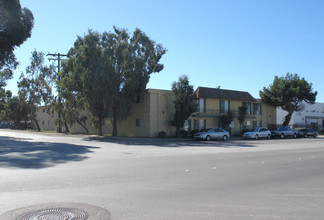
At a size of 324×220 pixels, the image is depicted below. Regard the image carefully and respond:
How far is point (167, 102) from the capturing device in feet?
125

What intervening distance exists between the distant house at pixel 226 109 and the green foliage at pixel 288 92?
6.35 ft

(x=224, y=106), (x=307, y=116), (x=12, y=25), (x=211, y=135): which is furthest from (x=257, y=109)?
(x=12, y=25)

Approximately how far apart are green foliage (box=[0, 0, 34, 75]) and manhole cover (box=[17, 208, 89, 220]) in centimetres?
2621

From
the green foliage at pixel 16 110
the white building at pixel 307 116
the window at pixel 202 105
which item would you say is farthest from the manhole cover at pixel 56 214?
the white building at pixel 307 116

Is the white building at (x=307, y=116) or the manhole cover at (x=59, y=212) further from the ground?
the white building at (x=307, y=116)

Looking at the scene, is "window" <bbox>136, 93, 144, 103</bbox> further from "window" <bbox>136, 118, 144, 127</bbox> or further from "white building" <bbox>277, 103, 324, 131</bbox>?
"white building" <bbox>277, 103, 324, 131</bbox>

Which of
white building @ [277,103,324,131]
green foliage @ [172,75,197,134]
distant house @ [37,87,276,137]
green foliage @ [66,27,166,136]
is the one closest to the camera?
green foliage @ [66,27,166,136]

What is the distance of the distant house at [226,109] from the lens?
40.6m

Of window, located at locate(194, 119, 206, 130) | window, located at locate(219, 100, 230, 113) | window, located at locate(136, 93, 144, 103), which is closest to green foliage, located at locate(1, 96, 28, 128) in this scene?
window, located at locate(136, 93, 144, 103)

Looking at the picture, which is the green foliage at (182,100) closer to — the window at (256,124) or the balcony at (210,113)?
the balcony at (210,113)

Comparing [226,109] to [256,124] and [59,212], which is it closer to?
[256,124]

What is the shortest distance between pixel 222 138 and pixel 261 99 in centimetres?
1778

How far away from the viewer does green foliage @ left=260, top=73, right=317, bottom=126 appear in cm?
4606

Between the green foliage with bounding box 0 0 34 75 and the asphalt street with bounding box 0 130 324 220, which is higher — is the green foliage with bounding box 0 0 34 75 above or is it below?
above
